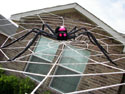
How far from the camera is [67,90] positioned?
4.89 meters

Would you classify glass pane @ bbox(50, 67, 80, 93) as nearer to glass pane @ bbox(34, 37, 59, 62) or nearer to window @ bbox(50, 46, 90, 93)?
window @ bbox(50, 46, 90, 93)

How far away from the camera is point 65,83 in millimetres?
5020

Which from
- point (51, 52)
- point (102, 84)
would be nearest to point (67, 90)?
point (102, 84)

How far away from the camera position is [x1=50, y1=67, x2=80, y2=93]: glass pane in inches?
193

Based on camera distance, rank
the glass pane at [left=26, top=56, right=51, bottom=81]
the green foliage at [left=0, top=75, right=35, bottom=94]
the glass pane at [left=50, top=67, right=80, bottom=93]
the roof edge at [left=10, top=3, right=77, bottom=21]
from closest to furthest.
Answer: the green foliage at [left=0, top=75, right=35, bottom=94], the glass pane at [left=50, top=67, right=80, bottom=93], the glass pane at [left=26, top=56, right=51, bottom=81], the roof edge at [left=10, top=3, right=77, bottom=21]

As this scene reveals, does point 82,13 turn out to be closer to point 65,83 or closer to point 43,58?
point 43,58

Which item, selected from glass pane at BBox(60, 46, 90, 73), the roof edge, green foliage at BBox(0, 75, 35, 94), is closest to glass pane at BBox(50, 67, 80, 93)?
glass pane at BBox(60, 46, 90, 73)

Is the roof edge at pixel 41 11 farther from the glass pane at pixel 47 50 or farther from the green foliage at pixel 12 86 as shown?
the green foliage at pixel 12 86

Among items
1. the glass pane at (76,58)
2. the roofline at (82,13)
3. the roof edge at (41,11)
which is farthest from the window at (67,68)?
the roof edge at (41,11)

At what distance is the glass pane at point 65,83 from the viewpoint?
4.91m

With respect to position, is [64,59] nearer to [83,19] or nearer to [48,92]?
[48,92]

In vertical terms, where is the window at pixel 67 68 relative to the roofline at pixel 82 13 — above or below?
below

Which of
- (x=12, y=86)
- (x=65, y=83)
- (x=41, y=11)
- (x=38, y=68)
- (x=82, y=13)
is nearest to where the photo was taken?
(x=12, y=86)

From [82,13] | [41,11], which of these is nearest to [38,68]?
[41,11]
